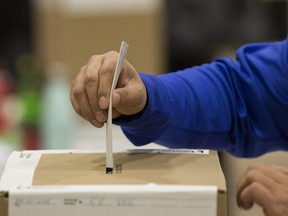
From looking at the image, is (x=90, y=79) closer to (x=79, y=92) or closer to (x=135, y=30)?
(x=79, y=92)

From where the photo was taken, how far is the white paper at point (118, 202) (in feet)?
2.11

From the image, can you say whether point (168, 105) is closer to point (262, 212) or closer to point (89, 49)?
point (262, 212)

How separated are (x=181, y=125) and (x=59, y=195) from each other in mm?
382

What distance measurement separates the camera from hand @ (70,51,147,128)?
0.79 metres

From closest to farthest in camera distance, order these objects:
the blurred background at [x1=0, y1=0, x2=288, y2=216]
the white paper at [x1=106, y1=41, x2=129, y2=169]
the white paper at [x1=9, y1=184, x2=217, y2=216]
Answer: the white paper at [x1=9, y1=184, x2=217, y2=216] < the white paper at [x1=106, y1=41, x2=129, y2=169] < the blurred background at [x1=0, y1=0, x2=288, y2=216]

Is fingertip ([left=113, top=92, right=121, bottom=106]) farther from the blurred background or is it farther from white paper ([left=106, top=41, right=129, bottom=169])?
the blurred background

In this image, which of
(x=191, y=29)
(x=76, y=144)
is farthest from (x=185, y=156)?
(x=191, y=29)

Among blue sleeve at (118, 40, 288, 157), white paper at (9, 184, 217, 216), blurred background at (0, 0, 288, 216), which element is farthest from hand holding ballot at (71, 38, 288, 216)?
blurred background at (0, 0, 288, 216)

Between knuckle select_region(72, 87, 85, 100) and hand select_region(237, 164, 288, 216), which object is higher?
knuckle select_region(72, 87, 85, 100)

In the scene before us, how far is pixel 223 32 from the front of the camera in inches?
115

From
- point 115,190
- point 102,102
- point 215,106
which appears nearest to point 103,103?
point 102,102

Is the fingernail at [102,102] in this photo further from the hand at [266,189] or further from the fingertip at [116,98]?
the hand at [266,189]

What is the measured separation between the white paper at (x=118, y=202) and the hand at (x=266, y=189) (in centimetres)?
10

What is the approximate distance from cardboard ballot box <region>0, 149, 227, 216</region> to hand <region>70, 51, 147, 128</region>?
0.23 ft
